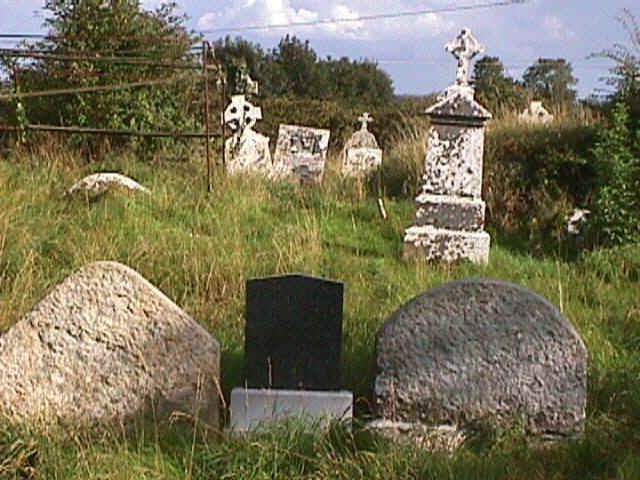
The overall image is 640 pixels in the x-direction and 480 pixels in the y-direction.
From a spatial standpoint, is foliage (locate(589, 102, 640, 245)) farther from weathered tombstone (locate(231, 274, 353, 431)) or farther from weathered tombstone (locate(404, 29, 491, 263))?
weathered tombstone (locate(231, 274, 353, 431))

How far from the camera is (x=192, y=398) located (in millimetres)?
4953

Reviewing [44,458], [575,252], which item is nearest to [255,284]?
[44,458]

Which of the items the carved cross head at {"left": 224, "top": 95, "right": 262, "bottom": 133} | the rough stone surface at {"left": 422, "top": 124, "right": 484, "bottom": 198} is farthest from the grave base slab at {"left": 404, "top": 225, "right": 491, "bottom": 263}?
the carved cross head at {"left": 224, "top": 95, "right": 262, "bottom": 133}

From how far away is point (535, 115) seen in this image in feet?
46.5

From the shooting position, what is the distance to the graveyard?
4.60 meters

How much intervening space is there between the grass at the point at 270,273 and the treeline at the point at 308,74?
2299cm

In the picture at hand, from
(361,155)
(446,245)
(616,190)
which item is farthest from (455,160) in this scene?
(361,155)

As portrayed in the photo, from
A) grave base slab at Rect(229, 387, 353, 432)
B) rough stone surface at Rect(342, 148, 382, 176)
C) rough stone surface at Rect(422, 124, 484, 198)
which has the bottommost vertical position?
grave base slab at Rect(229, 387, 353, 432)

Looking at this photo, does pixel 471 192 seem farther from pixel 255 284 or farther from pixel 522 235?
pixel 255 284

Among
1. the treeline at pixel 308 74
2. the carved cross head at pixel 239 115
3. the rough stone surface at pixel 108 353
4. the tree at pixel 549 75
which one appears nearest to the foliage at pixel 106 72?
the carved cross head at pixel 239 115

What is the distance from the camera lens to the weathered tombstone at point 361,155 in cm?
1339

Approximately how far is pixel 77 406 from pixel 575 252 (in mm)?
5874

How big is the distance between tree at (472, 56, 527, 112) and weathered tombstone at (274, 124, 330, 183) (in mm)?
2620

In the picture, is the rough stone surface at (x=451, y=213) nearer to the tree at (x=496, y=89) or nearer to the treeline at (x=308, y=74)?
the tree at (x=496, y=89)
